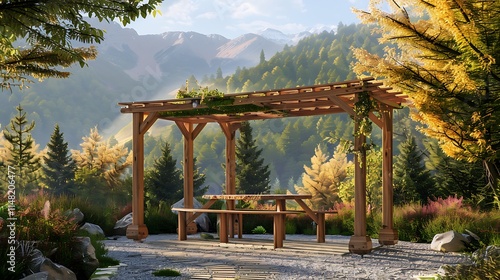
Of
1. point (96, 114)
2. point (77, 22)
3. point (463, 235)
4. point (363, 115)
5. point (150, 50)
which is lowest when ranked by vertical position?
point (463, 235)

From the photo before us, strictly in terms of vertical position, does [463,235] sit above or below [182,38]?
below

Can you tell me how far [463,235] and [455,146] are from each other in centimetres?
494

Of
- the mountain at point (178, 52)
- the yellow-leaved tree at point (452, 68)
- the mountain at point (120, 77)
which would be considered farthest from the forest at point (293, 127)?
the yellow-leaved tree at point (452, 68)

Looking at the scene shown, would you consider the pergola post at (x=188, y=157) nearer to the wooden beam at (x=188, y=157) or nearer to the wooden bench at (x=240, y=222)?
the wooden beam at (x=188, y=157)

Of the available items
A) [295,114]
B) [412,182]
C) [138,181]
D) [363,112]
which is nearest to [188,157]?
[138,181]

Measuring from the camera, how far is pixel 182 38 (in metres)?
157

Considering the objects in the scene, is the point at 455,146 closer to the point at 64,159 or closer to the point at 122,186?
the point at 122,186

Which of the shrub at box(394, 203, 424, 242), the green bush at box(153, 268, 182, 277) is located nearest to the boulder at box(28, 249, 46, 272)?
the green bush at box(153, 268, 182, 277)

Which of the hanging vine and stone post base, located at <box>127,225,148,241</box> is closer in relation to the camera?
the hanging vine

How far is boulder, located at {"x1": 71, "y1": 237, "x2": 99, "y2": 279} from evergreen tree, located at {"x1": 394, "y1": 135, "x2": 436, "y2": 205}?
1176 centimetres

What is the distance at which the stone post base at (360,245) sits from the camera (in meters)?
9.97

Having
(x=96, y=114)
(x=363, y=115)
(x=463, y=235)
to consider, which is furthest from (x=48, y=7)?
(x=96, y=114)

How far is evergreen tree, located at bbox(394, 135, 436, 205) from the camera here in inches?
Answer: 713

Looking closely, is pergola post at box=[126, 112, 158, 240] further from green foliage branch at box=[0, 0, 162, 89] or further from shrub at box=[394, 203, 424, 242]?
green foliage branch at box=[0, 0, 162, 89]
